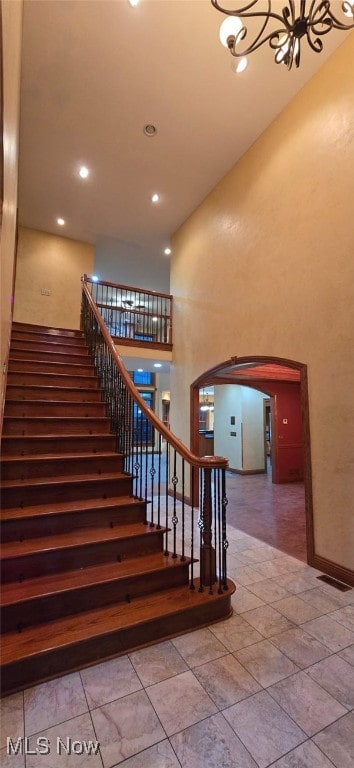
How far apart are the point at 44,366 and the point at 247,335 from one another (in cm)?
293

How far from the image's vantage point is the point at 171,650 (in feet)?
6.90

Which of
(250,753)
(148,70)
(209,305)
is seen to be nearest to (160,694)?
(250,753)

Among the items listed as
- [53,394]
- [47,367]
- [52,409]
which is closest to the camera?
[52,409]

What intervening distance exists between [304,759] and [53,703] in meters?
1.26

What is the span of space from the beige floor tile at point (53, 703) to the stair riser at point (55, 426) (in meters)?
2.11

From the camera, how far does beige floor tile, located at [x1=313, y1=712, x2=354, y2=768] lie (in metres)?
Answer: 1.47

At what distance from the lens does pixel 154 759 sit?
4.76ft

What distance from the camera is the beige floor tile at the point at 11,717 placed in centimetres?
154

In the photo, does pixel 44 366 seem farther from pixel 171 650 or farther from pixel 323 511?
pixel 323 511

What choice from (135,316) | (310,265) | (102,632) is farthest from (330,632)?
(135,316)

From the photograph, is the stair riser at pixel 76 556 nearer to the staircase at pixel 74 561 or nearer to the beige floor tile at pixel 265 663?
the staircase at pixel 74 561

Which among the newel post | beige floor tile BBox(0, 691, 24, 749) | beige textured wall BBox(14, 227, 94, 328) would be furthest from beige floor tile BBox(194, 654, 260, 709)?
beige textured wall BBox(14, 227, 94, 328)

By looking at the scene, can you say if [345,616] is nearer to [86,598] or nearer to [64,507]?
[86,598]

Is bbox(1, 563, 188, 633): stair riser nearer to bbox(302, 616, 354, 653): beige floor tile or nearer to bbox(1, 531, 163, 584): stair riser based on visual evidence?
bbox(1, 531, 163, 584): stair riser
